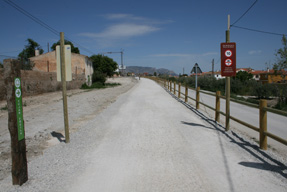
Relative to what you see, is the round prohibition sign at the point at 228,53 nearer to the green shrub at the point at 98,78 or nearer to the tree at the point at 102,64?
the green shrub at the point at 98,78

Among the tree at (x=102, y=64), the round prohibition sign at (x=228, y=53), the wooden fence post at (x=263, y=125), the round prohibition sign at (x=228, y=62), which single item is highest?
the tree at (x=102, y=64)

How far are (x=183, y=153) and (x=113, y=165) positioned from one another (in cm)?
153

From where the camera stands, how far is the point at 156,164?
4.50 m

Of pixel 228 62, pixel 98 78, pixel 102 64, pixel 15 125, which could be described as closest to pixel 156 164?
pixel 15 125

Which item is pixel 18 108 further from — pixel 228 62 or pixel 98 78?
pixel 98 78

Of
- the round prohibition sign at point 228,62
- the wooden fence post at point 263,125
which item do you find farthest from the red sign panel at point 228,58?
the wooden fence post at point 263,125

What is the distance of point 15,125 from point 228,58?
5939 millimetres

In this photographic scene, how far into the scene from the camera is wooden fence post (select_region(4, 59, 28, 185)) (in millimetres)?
3680

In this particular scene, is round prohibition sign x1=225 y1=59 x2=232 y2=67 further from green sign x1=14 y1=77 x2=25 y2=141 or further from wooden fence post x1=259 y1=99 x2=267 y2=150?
green sign x1=14 y1=77 x2=25 y2=141

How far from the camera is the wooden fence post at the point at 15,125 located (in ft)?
12.1

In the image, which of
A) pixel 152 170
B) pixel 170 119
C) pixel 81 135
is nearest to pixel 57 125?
pixel 81 135

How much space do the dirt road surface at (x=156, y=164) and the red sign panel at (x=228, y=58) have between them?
5.92 feet

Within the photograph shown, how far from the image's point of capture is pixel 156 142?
5984mm

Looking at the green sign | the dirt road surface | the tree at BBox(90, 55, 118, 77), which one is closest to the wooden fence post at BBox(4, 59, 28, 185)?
the green sign
